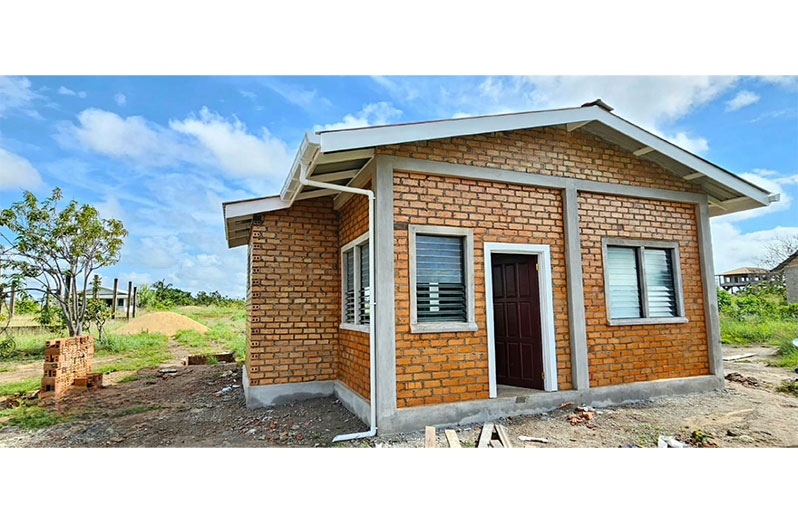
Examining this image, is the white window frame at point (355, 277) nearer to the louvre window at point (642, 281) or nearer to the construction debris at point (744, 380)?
the louvre window at point (642, 281)

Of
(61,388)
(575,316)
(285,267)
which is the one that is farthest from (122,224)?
(575,316)

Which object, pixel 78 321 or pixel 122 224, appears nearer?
pixel 78 321

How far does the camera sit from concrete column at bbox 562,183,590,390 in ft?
19.5

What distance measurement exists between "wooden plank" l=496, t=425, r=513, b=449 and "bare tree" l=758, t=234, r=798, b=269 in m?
24.8

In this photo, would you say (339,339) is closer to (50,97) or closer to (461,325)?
(461,325)

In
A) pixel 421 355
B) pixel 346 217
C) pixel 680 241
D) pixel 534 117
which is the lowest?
pixel 421 355

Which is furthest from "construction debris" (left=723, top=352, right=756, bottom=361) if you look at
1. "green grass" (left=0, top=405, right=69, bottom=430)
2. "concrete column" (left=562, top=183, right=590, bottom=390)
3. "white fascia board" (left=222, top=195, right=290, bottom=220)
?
"green grass" (left=0, top=405, right=69, bottom=430)

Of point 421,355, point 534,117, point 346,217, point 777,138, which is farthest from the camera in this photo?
point 777,138

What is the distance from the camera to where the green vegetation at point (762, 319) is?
1171 centimetres

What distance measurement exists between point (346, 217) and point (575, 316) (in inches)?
148

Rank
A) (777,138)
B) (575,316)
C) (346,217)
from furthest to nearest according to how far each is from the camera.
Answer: (777,138)
(346,217)
(575,316)

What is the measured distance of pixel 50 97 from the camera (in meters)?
12.2

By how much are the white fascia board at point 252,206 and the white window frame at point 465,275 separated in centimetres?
257

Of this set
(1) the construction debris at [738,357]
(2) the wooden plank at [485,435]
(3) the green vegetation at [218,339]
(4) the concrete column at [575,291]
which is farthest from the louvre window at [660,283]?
(3) the green vegetation at [218,339]
